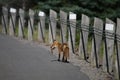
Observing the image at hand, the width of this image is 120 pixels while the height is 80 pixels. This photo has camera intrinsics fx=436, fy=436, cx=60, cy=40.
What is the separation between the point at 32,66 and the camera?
1077 cm

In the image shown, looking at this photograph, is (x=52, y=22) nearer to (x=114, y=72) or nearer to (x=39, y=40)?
(x=39, y=40)

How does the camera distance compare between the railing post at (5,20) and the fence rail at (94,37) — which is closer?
the fence rail at (94,37)

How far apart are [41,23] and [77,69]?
5.21m

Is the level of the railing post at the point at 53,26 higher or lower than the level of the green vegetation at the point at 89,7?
lower

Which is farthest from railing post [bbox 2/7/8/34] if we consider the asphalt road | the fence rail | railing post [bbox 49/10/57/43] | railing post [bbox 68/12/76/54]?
railing post [bbox 68/12/76/54]

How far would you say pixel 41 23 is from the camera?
50.9 feet

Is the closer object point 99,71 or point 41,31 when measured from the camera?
point 99,71

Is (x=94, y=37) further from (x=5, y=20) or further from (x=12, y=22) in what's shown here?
(x=5, y=20)

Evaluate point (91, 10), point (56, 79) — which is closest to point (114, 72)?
point (56, 79)

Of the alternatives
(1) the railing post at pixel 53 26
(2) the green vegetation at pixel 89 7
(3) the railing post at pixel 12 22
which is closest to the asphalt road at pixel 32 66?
(1) the railing post at pixel 53 26

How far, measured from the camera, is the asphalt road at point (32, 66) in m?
9.60

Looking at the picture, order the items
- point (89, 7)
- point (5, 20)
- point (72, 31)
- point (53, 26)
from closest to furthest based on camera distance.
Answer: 1. point (72, 31)
2. point (53, 26)
3. point (5, 20)
4. point (89, 7)

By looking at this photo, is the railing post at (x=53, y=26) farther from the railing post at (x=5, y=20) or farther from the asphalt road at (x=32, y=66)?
the railing post at (x=5, y=20)

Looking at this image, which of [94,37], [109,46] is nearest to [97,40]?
[94,37]
